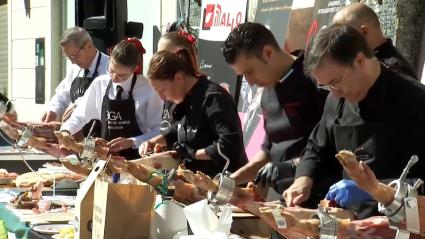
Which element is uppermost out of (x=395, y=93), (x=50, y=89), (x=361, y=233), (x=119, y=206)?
(x=395, y=93)

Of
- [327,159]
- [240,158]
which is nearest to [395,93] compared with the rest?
[327,159]

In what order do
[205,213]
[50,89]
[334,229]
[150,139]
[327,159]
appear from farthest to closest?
1. [50,89]
2. [150,139]
3. [327,159]
4. [205,213]
5. [334,229]

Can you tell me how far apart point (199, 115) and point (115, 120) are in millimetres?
Answer: 795

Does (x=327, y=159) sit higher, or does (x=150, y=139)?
(x=327, y=159)

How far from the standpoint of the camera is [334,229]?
1735mm

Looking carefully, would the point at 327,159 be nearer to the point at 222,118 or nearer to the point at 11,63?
the point at 222,118

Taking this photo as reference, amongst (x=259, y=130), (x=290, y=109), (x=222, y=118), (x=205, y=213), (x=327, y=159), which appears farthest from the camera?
(x=259, y=130)

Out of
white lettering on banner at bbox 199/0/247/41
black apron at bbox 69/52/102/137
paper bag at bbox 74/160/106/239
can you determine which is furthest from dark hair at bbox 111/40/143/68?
white lettering on banner at bbox 199/0/247/41

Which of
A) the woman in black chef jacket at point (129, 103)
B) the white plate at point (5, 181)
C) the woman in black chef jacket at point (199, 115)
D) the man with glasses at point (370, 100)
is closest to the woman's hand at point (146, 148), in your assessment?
the woman in black chef jacket at point (199, 115)

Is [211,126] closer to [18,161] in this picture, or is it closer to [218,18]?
[18,161]

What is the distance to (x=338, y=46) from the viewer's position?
7.15ft

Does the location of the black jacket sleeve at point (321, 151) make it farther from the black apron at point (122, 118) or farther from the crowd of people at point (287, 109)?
the black apron at point (122, 118)

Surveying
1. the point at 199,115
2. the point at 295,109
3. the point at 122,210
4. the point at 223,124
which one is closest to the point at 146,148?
the point at 199,115

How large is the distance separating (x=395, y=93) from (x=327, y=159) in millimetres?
360
